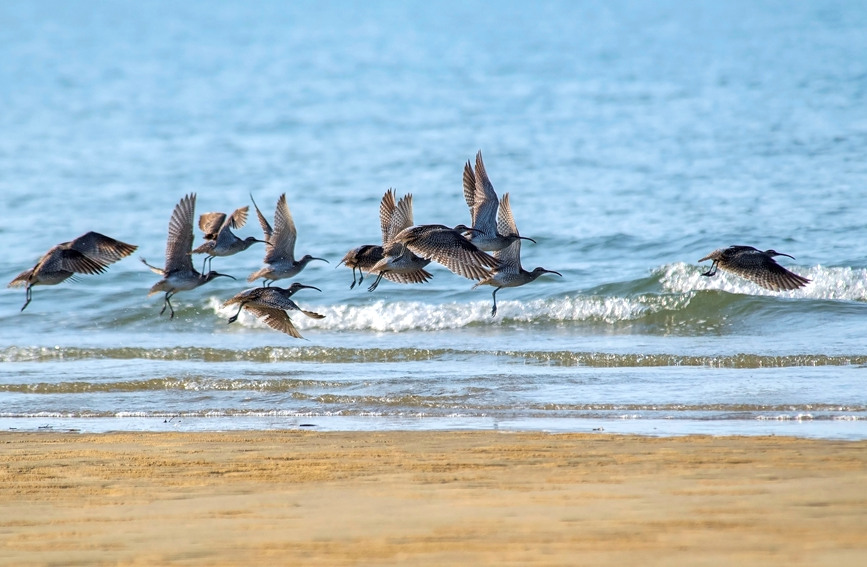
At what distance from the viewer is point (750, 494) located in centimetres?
579

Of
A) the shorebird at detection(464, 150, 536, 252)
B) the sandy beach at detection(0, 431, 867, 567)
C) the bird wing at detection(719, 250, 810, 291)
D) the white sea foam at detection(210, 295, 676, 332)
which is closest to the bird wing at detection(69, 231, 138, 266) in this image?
the sandy beach at detection(0, 431, 867, 567)

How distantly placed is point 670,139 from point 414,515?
2499 cm

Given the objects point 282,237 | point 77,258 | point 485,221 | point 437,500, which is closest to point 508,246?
point 485,221

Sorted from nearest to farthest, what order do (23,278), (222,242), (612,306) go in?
1. (23,278)
2. (222,242)
3. (612,306)

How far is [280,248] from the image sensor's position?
421 inches

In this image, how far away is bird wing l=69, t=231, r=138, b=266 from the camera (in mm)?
10242

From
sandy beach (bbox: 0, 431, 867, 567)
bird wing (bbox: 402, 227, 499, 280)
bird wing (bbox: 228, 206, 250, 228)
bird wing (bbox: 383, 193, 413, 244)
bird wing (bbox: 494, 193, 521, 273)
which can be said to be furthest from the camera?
bird wing (bbox: 228, 206, 250, 228)

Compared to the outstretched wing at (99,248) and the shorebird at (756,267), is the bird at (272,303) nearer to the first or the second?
the outstretched wing at (99,248)

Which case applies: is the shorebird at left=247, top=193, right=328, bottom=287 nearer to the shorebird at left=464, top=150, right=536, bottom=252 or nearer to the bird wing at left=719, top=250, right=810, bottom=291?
the shorebird at left=464, top=150, right=536, bottom=252

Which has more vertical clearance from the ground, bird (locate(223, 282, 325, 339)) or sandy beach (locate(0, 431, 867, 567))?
bird (locate(223, 282, 325, 339))

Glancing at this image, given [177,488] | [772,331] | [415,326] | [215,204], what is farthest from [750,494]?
[215,204]

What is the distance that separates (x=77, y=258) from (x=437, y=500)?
5.38 metres

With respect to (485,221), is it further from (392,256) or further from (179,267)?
(179,267)

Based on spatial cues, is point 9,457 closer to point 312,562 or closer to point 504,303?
point 312,562
